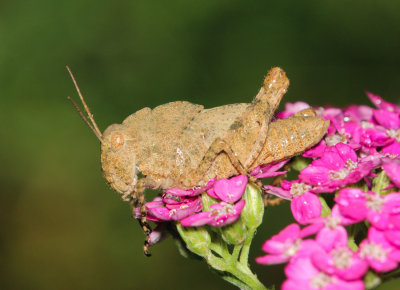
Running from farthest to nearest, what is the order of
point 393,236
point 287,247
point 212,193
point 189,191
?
point 189,191 < point 212,193 < point 287,247 < point 393,236

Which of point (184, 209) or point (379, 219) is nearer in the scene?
point (379, 219)

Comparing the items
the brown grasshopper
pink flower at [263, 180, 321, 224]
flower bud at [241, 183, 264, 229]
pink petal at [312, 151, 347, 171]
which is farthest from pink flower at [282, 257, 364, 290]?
the brown grasshopper

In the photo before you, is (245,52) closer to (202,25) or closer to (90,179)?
(202,25)

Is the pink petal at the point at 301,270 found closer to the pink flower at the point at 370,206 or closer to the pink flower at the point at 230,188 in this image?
A: the pink flower at the point at 370,206

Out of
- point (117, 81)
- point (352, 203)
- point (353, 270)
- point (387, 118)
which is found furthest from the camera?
point (117, 81)

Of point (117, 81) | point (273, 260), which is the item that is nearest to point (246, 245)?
point (273, 260)

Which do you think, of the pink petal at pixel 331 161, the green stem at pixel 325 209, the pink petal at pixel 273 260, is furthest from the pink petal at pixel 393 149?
the pink petal at pixel 273 260

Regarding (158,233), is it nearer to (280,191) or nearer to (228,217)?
(228,217)
